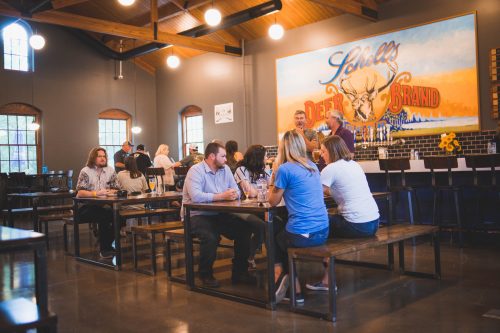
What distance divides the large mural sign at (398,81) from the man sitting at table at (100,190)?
4901 millimetres

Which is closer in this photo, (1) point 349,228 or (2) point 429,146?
(1) point 349,228

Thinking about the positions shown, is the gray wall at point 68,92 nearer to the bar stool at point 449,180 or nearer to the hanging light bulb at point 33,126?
the hanging light bulb at point 33,126

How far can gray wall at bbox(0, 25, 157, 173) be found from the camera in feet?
40.7

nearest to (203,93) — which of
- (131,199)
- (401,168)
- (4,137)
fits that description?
(4,137)

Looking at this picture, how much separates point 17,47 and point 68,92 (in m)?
1.54

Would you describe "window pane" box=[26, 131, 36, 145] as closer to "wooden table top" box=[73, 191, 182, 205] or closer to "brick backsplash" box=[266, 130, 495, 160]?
"wooden table top" box=[73, 191, 182, 205]

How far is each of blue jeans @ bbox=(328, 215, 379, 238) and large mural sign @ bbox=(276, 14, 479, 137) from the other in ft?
15.2

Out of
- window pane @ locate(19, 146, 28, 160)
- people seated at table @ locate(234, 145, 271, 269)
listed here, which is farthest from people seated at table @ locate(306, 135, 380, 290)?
window pane @ locate(19, 146, 28, 160)

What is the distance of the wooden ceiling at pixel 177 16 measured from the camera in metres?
8.68

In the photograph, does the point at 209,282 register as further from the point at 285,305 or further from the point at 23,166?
the point at 23,166

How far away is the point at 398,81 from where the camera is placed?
8.92 meters

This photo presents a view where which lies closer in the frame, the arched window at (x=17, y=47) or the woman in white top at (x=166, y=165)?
the woman in white top at (x=166, y=165)

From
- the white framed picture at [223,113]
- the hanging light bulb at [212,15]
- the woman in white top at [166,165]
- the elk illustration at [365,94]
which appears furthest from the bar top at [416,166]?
the white framed picture at [223,113]

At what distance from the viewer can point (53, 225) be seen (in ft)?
33.6
